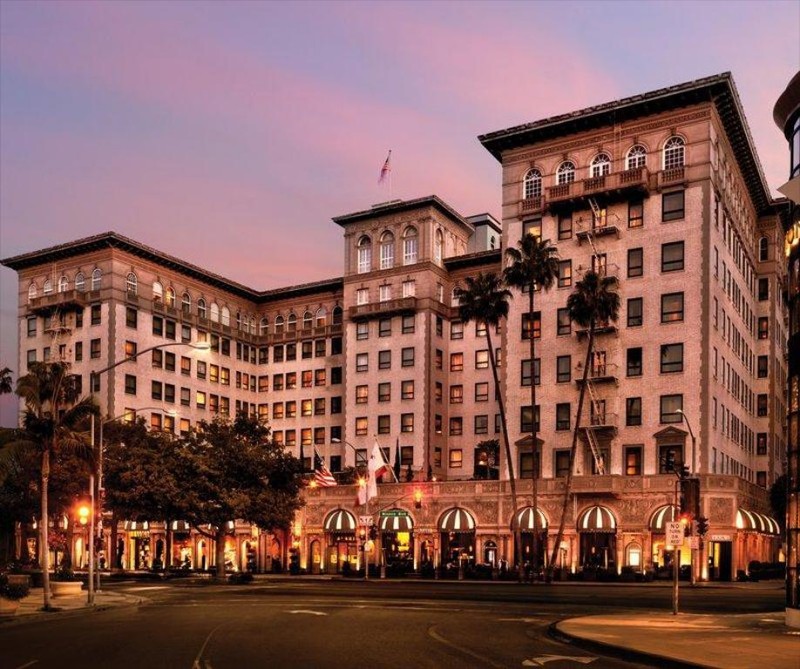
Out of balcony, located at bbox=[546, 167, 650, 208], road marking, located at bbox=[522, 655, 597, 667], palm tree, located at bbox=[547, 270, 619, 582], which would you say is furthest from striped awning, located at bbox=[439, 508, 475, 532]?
road marking, located at bbox=[522, 655, 597, 667]

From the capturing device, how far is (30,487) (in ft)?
254

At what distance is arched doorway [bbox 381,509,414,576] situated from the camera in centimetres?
7800

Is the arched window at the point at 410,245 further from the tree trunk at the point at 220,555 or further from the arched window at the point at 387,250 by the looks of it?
the tree trunk at the point at 220,555

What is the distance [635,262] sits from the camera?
246 feet

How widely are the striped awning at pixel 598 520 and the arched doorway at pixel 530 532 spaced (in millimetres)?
2853

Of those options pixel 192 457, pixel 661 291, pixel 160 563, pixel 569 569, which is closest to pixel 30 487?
pixel 192 457

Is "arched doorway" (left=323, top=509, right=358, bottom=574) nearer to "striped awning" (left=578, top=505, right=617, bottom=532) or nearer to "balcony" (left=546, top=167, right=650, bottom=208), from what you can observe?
"striped awning" (left=578, top=505, right=617, bottom=532)

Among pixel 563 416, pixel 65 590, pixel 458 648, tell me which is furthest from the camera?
pixel 563 416

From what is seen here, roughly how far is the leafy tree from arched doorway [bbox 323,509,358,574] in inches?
305

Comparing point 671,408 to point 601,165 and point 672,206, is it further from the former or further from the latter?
point 601,165

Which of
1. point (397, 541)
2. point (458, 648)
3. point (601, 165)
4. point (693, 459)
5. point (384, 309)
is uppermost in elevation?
point (601, 165)

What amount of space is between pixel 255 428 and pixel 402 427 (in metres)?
21.6

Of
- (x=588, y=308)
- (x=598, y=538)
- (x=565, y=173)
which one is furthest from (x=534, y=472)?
(x=565, y=173)

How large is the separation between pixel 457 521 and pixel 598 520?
38.0 ft
